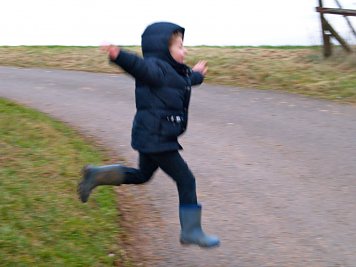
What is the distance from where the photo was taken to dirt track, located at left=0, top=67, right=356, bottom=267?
188 inches

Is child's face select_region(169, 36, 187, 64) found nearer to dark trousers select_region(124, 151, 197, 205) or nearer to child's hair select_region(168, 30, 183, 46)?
child's hair select_region(168, 30, 183, 46)

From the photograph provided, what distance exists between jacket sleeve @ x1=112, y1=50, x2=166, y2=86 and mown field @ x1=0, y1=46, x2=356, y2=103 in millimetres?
5929

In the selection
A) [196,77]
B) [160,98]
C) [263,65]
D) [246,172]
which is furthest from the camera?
[263,65]

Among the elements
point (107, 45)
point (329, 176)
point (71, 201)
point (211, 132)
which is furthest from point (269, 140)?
point (107, 45)

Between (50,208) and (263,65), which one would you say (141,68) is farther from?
(263,65)

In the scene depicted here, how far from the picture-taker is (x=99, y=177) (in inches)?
187

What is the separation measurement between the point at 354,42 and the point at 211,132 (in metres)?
4.43

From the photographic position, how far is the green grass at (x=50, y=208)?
436cm

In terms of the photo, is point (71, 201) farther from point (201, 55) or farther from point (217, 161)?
point (201, 55)

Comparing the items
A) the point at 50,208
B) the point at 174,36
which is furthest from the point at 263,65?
the point at 174,36

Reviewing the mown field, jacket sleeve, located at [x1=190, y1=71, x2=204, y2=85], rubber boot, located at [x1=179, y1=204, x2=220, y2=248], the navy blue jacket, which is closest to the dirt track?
rubber boot, located at [x1=179, y1=204, x2=220, y2=248]

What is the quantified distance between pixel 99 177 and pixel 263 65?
7.27m

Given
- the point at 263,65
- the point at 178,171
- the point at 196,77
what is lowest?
the point at 263,65

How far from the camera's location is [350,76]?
10594 millimetres
